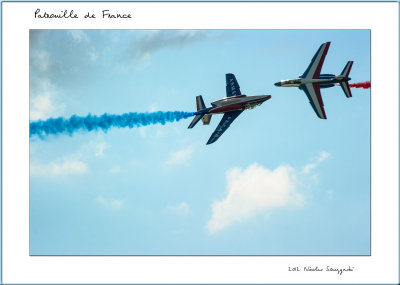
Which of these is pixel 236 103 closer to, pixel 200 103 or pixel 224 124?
pixel 224 124

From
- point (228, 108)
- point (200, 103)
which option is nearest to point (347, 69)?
point (228, 108)

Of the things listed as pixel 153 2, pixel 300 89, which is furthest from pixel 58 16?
pixel 300 89

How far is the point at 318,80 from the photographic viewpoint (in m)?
90.1

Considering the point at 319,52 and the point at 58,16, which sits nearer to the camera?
the point at 58,16

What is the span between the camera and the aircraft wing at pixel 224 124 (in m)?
87.1

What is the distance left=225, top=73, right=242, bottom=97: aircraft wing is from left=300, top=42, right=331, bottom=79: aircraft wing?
10.6 meters

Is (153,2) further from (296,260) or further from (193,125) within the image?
(296,260)

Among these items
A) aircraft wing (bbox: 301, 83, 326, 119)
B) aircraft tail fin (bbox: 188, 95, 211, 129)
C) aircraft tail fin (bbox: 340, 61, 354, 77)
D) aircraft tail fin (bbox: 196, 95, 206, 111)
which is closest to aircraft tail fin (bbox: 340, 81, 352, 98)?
aircraft tail fin (bbox: 340, 61, 354, 77)

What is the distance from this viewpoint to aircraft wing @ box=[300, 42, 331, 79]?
3561 inches

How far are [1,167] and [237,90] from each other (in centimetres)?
3842

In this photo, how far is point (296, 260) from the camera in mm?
67562

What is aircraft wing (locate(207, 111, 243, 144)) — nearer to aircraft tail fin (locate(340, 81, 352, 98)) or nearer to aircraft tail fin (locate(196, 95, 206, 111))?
aircraft tail fin (locate(196, 95, 206, 111))

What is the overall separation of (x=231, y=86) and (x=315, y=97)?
497 inches

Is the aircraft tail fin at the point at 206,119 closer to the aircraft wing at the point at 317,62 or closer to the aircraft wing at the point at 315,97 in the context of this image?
the aircraft wing at the point at 315,97
